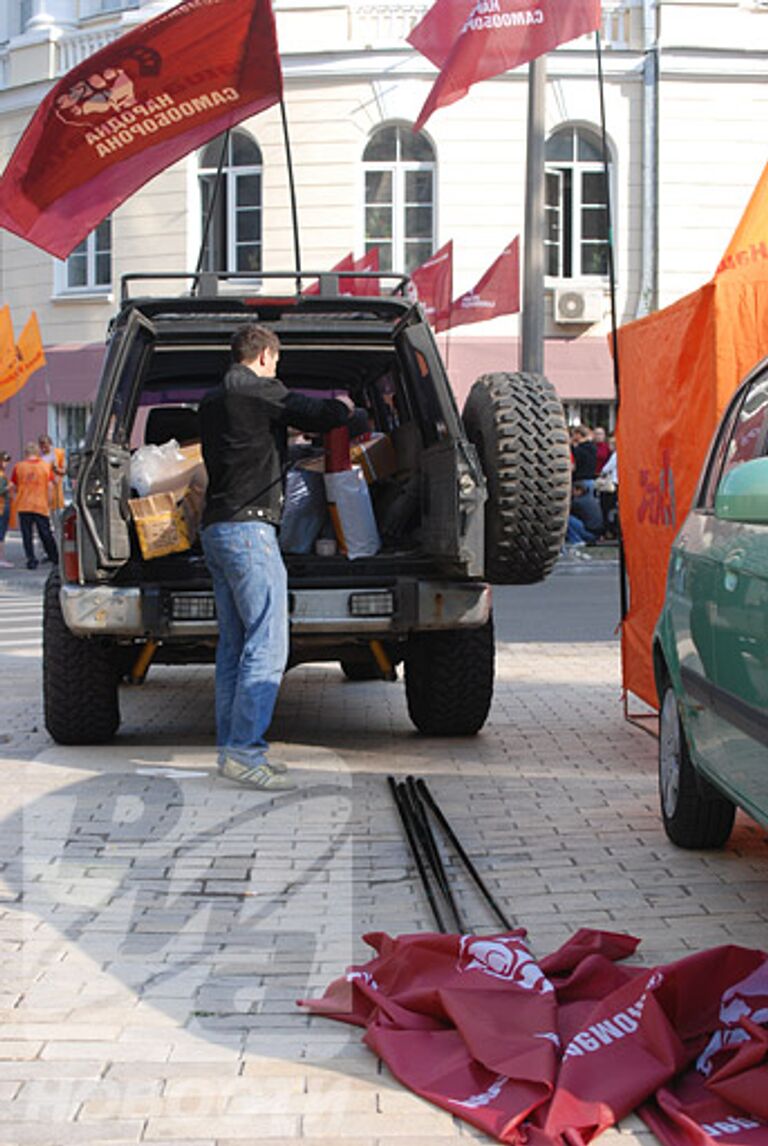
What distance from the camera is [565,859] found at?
5773 mm

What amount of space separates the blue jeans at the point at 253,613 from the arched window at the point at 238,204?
70.5 feet

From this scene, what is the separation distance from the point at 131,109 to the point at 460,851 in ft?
22.9

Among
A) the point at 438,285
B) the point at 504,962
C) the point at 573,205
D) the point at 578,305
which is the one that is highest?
the point at 573,205

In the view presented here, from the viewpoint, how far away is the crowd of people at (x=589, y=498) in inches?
886

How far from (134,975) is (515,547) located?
11.3 ft

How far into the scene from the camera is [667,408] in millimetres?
7809

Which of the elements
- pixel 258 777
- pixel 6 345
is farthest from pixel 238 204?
pixel 258 777

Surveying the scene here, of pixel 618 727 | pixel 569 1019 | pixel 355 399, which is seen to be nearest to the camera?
pixel 569 1019

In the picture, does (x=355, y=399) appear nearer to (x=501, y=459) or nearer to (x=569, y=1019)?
(x=501, y=459)

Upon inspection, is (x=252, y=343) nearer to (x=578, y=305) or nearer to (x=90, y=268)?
(x=578, y=305)

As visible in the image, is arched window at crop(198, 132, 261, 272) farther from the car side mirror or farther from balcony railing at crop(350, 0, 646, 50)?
the car side mirror

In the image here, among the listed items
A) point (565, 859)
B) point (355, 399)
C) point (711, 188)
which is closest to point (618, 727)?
point (355, 399)

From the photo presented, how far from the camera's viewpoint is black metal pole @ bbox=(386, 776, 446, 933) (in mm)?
4998

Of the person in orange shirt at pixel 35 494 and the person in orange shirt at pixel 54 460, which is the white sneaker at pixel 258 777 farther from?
the person in orange shirt at pixel 35 494
